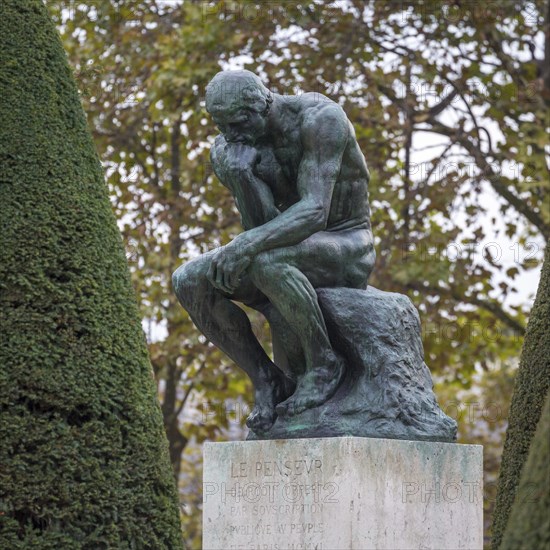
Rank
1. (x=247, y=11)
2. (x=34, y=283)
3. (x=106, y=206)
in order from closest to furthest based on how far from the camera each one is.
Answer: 1. (x=34, y=283)
2. (x=106, y=206)
3. (x=247, y=11)

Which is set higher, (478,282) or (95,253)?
(478,282)

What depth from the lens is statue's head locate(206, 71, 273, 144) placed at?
22.5 ft

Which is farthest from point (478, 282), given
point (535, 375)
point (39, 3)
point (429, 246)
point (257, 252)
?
point (257, 252)

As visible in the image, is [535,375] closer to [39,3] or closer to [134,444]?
[134,444]

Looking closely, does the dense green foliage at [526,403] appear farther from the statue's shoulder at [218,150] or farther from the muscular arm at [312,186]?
the statue's shoulder at [218,150]

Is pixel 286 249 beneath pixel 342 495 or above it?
above

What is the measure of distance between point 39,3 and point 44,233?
1976 millimetres

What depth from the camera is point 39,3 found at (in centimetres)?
895

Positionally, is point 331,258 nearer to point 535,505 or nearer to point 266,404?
point 266,404

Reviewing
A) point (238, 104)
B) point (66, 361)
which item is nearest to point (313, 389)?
point (238, 104)

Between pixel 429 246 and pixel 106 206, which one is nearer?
pixel 106 206

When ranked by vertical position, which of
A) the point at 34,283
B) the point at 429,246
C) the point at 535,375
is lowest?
the point at 535,375

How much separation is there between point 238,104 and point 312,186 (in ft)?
2.07

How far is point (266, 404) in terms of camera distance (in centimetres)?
704
